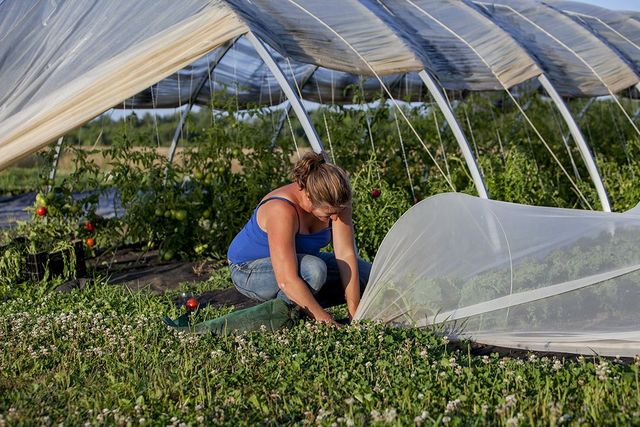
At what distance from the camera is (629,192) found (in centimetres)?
900

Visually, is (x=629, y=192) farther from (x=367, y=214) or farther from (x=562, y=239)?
(x=562, y=239)

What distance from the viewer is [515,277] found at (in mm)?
4316

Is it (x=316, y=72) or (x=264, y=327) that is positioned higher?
(x=316, y=72)

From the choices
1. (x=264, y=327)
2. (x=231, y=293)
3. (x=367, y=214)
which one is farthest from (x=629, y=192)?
(x=264, y=327)

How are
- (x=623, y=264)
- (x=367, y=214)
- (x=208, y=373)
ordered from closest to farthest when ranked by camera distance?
(x=208, y=373) < (x=623, y=264) < (x=367, y=214)

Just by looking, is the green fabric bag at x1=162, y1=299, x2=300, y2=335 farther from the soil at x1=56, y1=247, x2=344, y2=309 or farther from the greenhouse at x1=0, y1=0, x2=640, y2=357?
the soil at x1=56, y1=247, x2=344, y2=309

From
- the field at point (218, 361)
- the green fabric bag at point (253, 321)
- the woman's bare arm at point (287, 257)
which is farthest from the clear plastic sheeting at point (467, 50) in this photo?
the green fabric bag at point (253, 321)

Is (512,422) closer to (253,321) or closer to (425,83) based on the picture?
(253,321)

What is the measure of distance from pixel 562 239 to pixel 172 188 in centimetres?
372

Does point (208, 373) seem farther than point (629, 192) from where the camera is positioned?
No

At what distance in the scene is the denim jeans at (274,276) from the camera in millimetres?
4656

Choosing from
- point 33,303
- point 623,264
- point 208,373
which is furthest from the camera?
point 33,303

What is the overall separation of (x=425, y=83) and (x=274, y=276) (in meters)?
2.97

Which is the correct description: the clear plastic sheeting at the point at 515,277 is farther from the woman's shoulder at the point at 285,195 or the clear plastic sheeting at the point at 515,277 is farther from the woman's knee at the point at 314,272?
the woman's shoulder at the point at 285,195
